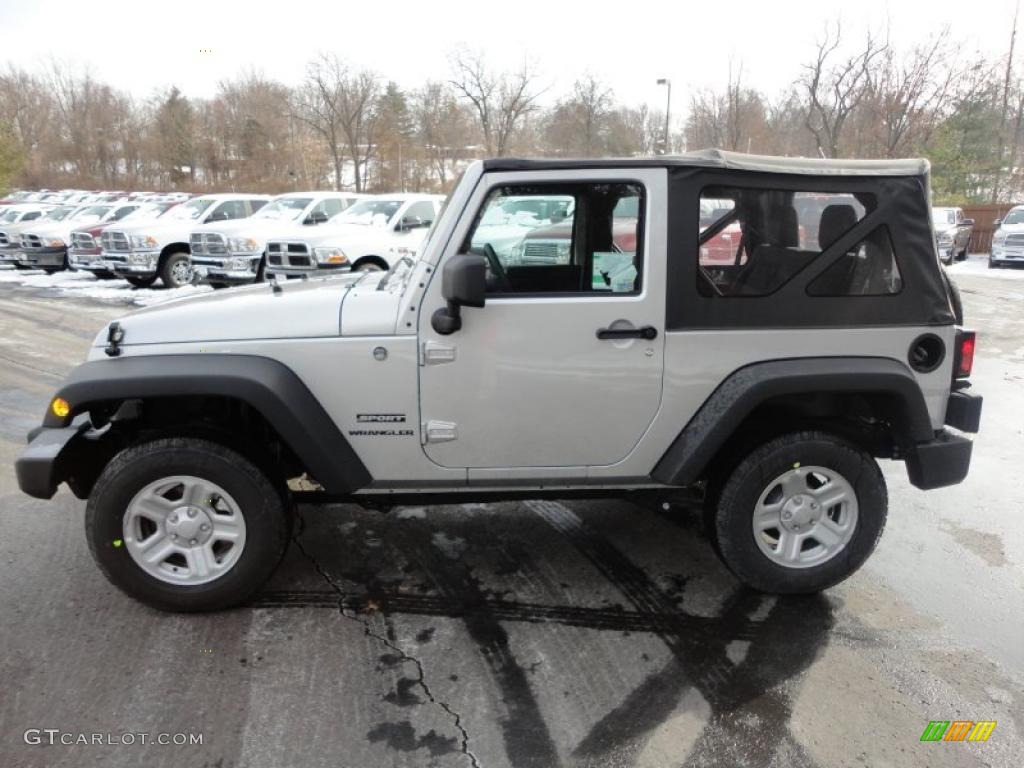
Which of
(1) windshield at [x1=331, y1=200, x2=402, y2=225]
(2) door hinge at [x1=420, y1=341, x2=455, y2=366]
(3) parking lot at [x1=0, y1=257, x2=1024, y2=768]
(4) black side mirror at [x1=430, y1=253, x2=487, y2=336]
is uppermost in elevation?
(1) windshield at [x1=331, y1=200, x2=402, y2=225]

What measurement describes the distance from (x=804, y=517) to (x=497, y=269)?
181 centimetres

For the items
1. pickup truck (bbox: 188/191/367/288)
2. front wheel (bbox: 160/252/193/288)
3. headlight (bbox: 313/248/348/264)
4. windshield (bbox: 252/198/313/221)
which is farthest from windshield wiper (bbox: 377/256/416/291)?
front wheel (bbox: 160/252/193/288)

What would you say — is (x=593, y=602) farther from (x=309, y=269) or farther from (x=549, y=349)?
(x=309, y=269)

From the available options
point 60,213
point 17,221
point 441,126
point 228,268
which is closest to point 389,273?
point 228,268

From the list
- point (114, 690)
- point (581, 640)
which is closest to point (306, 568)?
point (114, 690)

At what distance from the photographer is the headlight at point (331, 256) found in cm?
1190

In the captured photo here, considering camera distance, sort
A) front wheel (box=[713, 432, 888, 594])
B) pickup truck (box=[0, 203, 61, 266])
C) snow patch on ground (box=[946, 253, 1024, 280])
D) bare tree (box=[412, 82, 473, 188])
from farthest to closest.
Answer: bare tree (box=[412, 82, 473, 188]), pickup truck (box=[0, 203, 61, 266]), snow patch on ground (box=[946, 253, 1024, 280]), front wheel (box=[713, 432, 888, 594])

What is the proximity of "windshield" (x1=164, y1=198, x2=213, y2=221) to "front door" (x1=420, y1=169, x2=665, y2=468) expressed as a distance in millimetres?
14319

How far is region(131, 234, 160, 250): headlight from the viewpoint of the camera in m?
14.5

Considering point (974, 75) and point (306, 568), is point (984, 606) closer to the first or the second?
point (306, 568)

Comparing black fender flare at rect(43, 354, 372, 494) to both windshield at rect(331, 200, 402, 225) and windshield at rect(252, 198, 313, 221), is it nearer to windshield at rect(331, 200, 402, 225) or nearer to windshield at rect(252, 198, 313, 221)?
windshield at rect(331, 200, 402, 225)

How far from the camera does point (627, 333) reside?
3.17 meters

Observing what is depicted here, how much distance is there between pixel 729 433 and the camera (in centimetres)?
321

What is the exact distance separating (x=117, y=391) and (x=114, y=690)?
116cm
